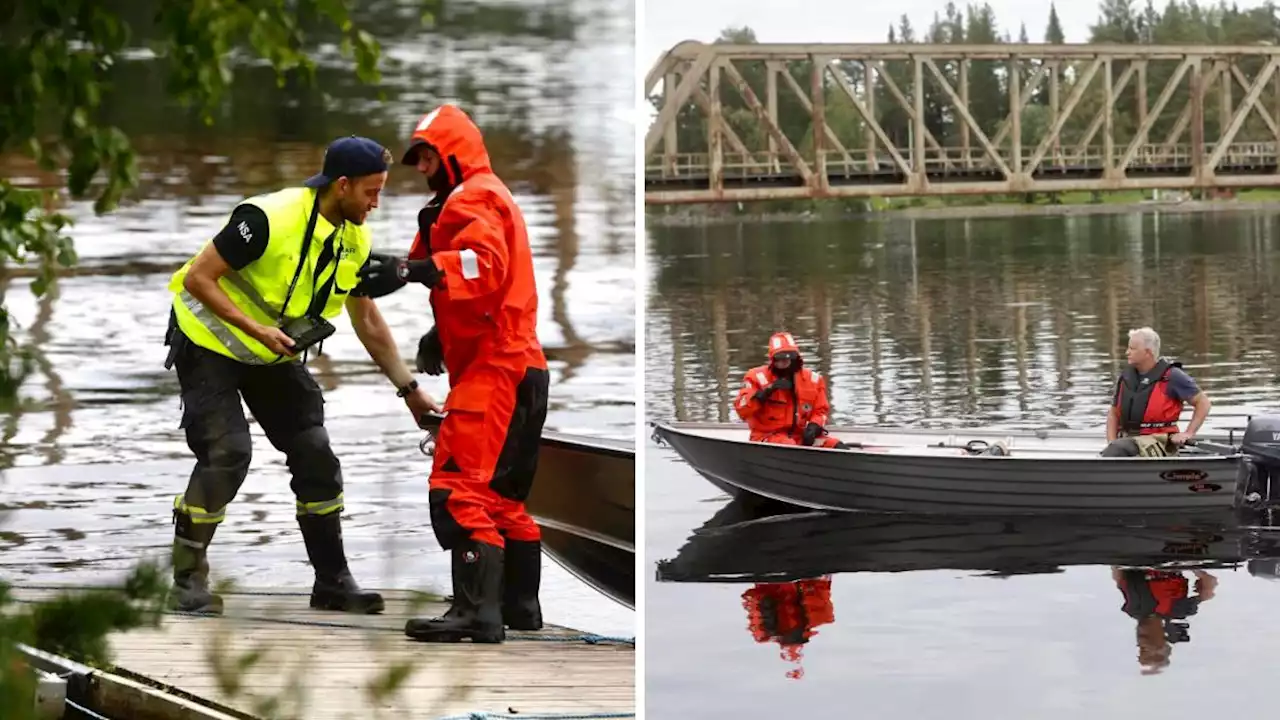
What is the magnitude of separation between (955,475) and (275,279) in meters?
4.81

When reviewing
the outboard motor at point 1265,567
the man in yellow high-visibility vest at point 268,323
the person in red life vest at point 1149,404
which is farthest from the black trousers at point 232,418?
the outboard motor at point 1265,567

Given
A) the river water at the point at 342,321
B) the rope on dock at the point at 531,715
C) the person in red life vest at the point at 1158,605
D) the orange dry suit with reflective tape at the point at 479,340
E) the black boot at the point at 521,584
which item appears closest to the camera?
the rope on dock at the point at 531,715

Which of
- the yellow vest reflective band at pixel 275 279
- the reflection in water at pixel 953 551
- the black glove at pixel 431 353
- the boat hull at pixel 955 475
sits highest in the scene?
the yellow vest reflective band at pixel 275 279

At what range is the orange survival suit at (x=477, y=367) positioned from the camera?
310 cm

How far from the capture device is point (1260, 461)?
687 centimetres

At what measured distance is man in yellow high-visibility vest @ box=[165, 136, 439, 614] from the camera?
127 inches

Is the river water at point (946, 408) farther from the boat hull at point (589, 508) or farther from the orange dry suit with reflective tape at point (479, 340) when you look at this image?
the orange dry suit with reflective tape at point (479, 340)

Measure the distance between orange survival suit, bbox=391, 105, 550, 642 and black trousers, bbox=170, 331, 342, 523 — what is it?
0.28 meters

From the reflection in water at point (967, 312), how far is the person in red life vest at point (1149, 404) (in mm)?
5472

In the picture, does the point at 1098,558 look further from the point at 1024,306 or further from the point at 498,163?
the point at 1024,306

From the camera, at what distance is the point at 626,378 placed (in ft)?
20.5

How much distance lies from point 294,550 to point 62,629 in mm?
3109

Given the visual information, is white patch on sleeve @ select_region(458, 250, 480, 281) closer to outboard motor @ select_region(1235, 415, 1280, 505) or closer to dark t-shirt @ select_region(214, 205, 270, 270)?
dark t-shirt @ select_region(214, 205, 270, 270)

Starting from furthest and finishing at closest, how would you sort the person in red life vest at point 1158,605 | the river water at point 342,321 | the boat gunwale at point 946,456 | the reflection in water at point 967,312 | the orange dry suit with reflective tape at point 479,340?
the reflection in water at point 967,312 → the boat gunwale at point 946,456 → the person in red life vest at point 1158,605 → the river water at point 342,321 → the orange dry suit with reflective tape at point 479,340
